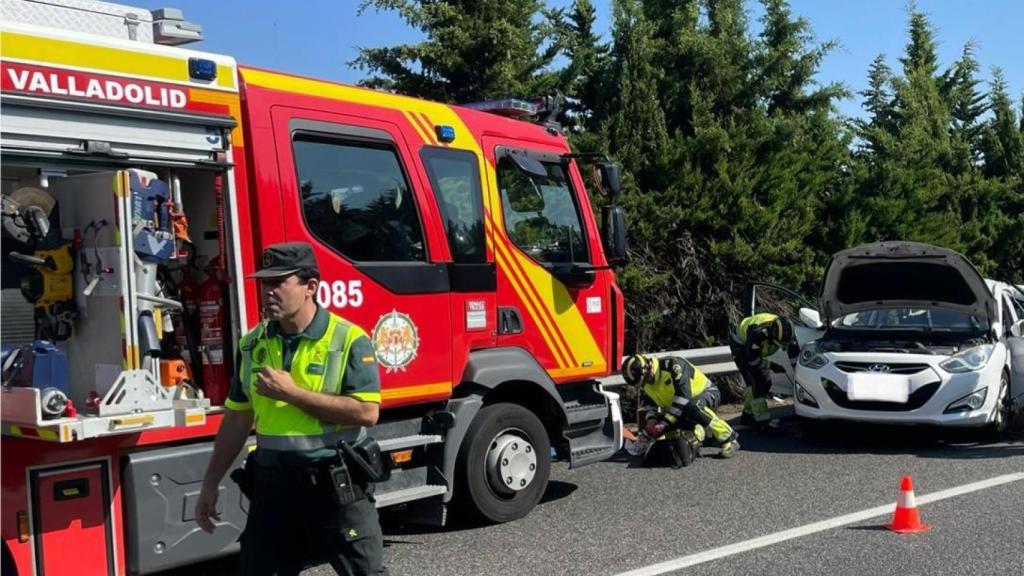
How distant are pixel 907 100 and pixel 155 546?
19714mm

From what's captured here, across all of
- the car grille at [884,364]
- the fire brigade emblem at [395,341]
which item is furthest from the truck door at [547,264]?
the car grille at [884,364]

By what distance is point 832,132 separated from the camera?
51.3 feet

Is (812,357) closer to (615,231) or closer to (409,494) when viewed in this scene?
(615,231)

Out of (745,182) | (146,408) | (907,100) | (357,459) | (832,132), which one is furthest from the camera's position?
(907,100)

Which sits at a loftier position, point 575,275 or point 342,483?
point 575,275

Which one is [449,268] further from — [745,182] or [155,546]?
[745,182]

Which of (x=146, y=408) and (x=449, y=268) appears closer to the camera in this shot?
(x=146, y=408)

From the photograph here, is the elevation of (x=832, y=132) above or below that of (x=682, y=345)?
above

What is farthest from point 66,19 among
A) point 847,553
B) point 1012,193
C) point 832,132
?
point 1012,193

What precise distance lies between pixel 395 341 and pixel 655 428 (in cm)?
360

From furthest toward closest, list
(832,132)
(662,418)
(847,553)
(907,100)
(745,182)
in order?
(907,100), (832,132), (745,182), (662,418), (847,553)

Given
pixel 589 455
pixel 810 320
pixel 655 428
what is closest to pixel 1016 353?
pixel 810 320

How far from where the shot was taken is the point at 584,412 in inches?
296

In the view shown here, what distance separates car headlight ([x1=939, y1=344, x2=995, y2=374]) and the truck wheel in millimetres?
4313
